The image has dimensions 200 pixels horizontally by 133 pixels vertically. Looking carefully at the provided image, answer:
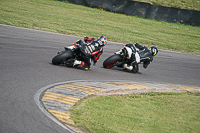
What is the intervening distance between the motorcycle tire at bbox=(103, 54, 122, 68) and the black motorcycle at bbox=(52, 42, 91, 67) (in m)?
1.05

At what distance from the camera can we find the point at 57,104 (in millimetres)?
5059

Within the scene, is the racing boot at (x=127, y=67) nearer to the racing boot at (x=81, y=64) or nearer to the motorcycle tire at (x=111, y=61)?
the motorcycle tire at (x=111, y=61)

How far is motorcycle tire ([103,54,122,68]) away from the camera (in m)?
9.34

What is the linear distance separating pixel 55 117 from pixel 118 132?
1.02 meters

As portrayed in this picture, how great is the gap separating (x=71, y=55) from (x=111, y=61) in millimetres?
1670

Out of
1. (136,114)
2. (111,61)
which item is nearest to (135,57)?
(111,61)

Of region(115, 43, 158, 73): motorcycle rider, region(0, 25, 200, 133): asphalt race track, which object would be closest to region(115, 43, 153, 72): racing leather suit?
region(115, 43, 158, 73): motorcycle rider

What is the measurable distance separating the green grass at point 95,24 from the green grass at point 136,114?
992 centimetres

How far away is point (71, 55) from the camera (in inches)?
322

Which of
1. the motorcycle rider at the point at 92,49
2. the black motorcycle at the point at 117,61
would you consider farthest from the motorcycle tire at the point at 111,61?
the motorcycle rider at the point at 92,49

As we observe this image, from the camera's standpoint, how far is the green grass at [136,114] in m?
4.53

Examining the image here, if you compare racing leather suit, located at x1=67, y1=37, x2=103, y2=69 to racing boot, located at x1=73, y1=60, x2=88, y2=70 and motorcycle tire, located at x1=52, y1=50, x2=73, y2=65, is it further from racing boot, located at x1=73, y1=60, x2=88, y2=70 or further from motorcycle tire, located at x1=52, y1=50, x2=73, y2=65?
motorcycle tire, located at x1=52, y1=50, x2=73, y2=65

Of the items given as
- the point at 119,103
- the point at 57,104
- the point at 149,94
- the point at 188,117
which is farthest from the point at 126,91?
the point at 57,104

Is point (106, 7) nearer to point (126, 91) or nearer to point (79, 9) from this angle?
point (79, 9)
